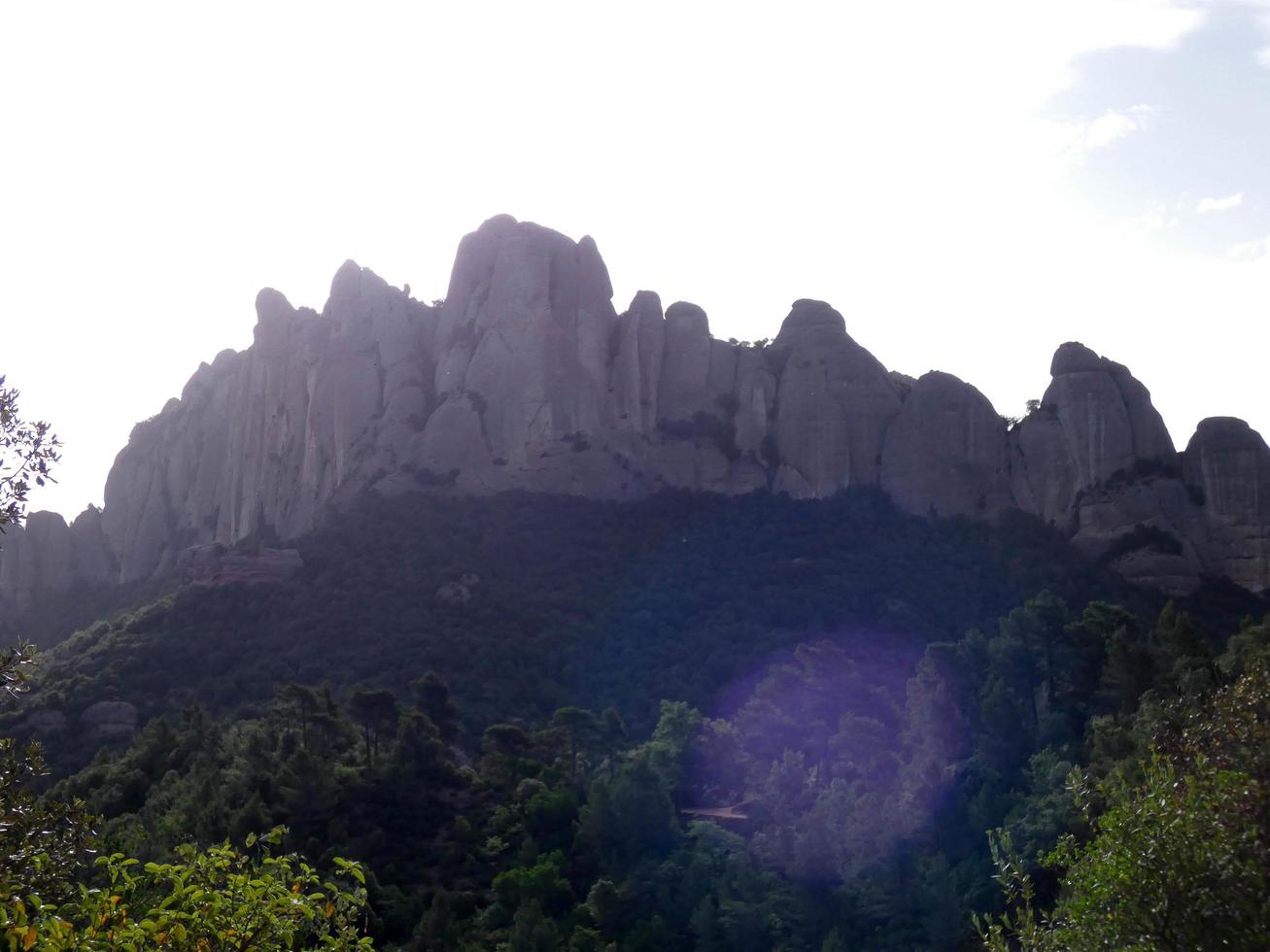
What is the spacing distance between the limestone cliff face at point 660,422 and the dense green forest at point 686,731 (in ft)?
7.53

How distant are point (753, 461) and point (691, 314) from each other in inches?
379

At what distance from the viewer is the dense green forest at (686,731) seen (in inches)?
730

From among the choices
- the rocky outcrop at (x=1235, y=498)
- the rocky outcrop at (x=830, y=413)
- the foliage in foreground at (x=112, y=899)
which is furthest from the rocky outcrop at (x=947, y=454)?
the foliage in foreground at (x=112, y=899)

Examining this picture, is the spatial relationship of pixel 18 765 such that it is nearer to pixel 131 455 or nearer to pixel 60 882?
pixel 60 882

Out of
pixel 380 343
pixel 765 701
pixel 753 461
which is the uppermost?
pixel 380 343

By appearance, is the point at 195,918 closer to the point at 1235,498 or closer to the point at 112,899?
the point at 112,899

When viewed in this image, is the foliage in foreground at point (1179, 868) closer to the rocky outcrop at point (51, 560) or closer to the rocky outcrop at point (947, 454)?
the rocky outcrop at point (947, 454)

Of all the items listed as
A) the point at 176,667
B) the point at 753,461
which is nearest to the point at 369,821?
the point at 176,667

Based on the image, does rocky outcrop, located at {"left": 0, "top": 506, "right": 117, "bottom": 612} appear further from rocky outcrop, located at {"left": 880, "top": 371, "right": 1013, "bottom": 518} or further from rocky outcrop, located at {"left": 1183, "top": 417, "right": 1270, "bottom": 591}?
rocky outcrop, located at {"left": 1183, "top": 417, "right": 1270, "bottom": 591}

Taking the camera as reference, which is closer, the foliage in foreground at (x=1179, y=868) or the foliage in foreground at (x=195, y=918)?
the foliage in foreground at (x=195, y=918)

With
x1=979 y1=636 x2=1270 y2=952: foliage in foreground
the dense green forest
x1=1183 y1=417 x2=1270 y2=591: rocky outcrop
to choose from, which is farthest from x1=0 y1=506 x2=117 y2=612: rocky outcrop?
x1=979 y1=636 x2=1270 y2=952: foliage in foreground

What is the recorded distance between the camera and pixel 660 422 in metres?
68.4

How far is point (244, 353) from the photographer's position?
256ft

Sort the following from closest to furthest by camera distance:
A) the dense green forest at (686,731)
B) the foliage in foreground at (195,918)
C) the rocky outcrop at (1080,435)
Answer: the foliage in foreground at (195,918), the dense green forest at (686,731), the rocky outcrop at (1080,435)
